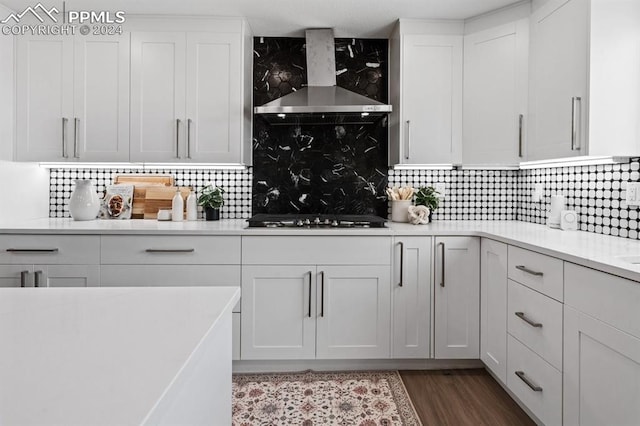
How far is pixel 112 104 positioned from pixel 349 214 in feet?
5.85

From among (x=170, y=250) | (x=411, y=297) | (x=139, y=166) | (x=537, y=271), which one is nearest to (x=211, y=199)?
(x=170, y=250)

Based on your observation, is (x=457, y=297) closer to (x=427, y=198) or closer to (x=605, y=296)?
(x=427, y=198)

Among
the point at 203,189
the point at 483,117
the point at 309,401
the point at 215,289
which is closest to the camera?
the point at 215,289

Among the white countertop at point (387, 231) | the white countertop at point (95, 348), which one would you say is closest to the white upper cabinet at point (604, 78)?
the white countertop at point (387, 231)

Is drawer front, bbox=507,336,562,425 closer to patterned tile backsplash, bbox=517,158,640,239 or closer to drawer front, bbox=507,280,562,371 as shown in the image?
drawer front, bbox=507,280,562,371

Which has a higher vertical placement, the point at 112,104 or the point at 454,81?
the point at 454,81

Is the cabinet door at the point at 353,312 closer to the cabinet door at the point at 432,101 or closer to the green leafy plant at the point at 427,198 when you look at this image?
the green leafy plant at the point at 427,198

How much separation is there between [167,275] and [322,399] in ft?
3.76

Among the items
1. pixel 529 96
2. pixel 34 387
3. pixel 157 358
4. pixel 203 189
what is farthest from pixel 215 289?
pixel 529 96

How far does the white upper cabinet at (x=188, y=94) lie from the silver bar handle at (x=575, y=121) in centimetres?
191

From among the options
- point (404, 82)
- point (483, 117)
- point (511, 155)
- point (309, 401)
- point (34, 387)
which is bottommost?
point (309, 401)

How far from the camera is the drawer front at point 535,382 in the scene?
5.86ft

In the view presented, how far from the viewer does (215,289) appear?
1130mm

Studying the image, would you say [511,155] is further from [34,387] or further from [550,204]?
[34,387]
